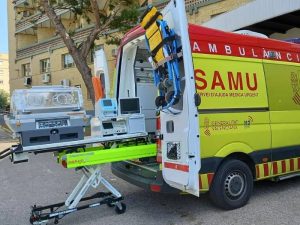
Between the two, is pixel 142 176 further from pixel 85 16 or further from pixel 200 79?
pixel 85 16

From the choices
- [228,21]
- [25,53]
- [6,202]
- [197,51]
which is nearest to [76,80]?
[25,53]

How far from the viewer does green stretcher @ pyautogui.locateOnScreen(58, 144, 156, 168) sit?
5.55 m

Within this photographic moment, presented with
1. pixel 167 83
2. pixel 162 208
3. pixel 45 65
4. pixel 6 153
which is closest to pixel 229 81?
pixel 167 83

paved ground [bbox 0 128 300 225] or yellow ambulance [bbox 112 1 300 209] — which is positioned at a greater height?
yellow ambulance [bbox 112 1 300 209]

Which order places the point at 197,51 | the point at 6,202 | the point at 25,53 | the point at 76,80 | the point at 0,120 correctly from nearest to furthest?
the point at 197,51
the point at 0,120
the point at 6,202
the point at 76,80
the point at 25,53

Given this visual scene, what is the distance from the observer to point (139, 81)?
288 inches

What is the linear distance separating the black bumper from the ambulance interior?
833 millimetres

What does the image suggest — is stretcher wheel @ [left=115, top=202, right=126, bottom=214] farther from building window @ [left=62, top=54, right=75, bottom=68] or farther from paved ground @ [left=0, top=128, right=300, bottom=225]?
building window @ [left=62, top=54, right=75, bottom=68]

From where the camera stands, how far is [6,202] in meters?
7.30

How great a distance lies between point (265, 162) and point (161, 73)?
2.21 meters

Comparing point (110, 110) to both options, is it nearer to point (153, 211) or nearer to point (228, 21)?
point (153, 211)

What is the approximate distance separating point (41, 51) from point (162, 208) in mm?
31617

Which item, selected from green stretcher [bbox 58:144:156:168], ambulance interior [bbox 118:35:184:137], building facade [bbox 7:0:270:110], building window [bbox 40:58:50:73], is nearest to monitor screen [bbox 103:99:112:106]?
green stretcher [bbox 58:144:156:168]

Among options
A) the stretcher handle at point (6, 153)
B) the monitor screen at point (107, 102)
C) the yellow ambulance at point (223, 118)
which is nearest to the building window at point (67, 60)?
the yellow ambulance at point (223, 118)
